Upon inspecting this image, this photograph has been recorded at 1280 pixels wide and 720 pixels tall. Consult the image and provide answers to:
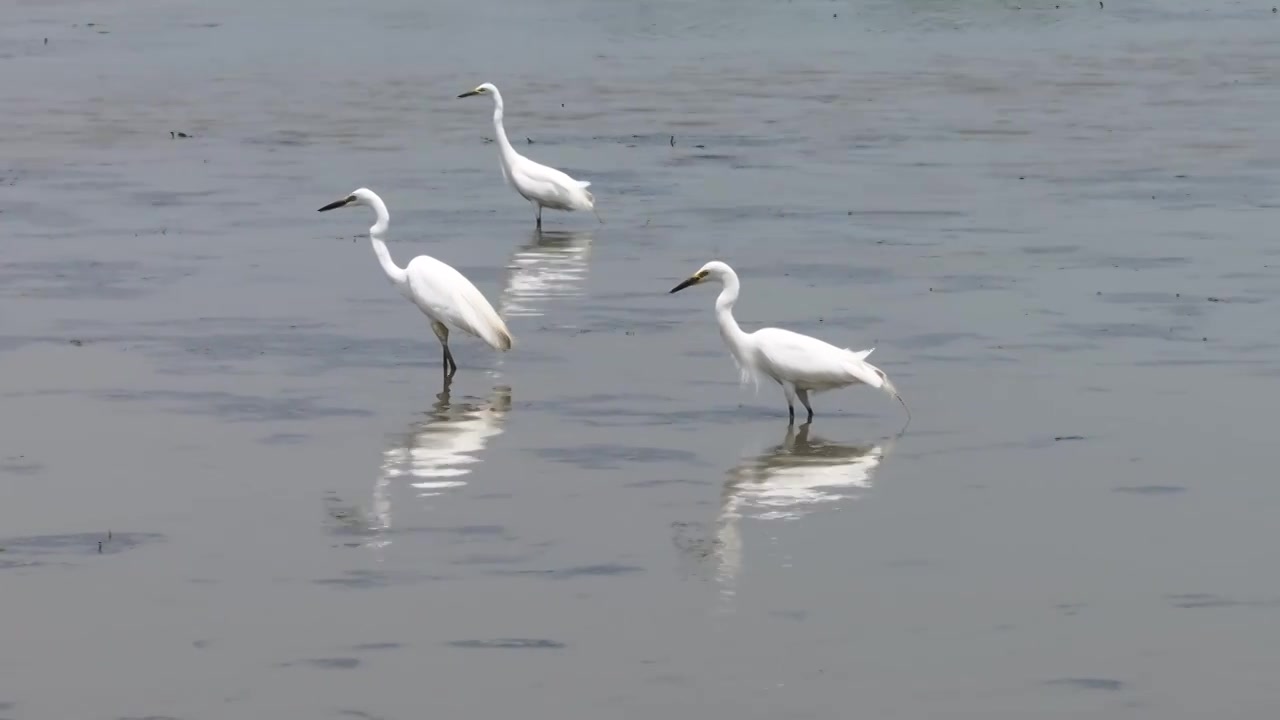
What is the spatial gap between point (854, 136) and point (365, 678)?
2388 cm

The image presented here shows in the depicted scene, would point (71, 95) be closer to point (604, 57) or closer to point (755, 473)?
point (604, 57)

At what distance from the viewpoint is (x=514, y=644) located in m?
10.3

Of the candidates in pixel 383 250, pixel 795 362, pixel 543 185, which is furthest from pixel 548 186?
pixel 795 362

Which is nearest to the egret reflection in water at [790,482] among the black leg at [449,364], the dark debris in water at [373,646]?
the dark debris in water at [373,646]

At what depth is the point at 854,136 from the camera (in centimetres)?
3300

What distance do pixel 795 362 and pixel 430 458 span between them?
96.3 inches

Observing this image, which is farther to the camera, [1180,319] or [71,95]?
[71,95]

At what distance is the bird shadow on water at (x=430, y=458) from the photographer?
12.6 meters

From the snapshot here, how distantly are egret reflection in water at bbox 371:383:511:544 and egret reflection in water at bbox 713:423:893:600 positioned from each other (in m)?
1.65

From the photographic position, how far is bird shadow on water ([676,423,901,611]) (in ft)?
39.1

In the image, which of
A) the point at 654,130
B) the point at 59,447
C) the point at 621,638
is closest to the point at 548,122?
the point at 654,130

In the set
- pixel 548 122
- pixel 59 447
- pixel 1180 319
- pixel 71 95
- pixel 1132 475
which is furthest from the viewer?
pixel 71 95

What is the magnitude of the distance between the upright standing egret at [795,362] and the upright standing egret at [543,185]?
31.5 ft

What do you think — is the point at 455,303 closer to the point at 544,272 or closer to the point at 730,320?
the point at 730,320
